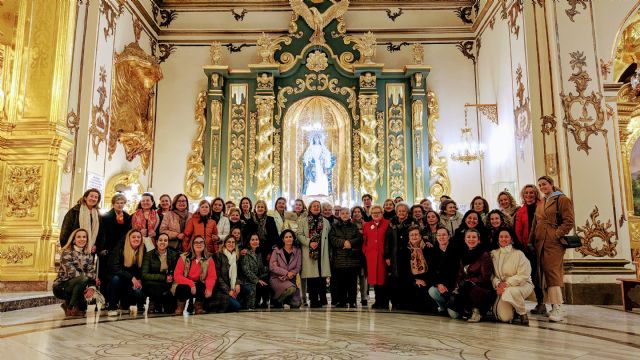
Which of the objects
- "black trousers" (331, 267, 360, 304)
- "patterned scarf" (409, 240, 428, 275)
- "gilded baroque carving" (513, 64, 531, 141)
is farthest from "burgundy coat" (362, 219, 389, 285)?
"gilded baroque carving" (513, 64, 531, 141)

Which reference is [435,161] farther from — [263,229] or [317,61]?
[263,229]

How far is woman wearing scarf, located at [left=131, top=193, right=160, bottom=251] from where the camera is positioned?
5.23 m

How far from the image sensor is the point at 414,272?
511 cm

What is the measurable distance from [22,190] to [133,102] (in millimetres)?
3310

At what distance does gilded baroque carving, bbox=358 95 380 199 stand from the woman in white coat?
4906mm

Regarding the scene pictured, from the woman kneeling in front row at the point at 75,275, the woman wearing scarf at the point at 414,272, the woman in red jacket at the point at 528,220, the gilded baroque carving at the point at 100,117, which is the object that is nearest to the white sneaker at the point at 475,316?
the woman wearing scarf at the point at 414,272

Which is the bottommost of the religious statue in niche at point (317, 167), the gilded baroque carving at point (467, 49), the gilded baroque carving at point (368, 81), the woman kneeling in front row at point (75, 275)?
the woman kneeling in front row at point (75, 275)

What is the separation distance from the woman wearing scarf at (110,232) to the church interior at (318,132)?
145mm

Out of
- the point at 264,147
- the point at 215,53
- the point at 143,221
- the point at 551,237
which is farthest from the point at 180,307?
the point at 215,53

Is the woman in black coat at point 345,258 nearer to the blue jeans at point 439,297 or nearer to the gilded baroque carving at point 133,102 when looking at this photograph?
the blue jeans at point 439,297

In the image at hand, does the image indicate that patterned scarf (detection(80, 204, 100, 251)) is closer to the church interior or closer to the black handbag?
the church interior

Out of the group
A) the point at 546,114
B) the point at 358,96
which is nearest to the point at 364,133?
the point at 358,96

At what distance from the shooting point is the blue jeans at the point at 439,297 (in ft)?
15.6

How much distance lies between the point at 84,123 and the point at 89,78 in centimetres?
69
